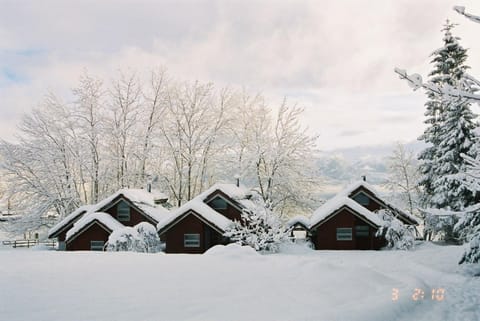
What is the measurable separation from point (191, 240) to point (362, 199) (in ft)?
50.6

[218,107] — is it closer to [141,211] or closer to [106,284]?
[141,211]

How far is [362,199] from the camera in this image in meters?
33.9

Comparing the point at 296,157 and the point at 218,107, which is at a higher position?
the point at 218,107

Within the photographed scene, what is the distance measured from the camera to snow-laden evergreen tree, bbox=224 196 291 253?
29.3 meters

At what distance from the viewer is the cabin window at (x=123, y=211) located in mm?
34125

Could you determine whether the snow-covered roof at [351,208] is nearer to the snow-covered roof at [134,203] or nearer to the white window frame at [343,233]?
the white window frame at [343,233]

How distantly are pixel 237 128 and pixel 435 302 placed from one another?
3358cm

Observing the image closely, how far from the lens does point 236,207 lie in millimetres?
33031

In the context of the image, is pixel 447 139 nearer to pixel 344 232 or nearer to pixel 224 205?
pixel 344 232

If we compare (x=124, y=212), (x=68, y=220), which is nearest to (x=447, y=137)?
(x=124, y=212)

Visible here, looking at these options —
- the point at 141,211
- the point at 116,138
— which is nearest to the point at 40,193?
the point at 116,138

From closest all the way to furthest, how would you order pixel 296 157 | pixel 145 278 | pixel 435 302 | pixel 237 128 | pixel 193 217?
pixel 145 278 → pixel 435 302 → pixel 193 217 → pixel 296 157 → pixel 237 128
